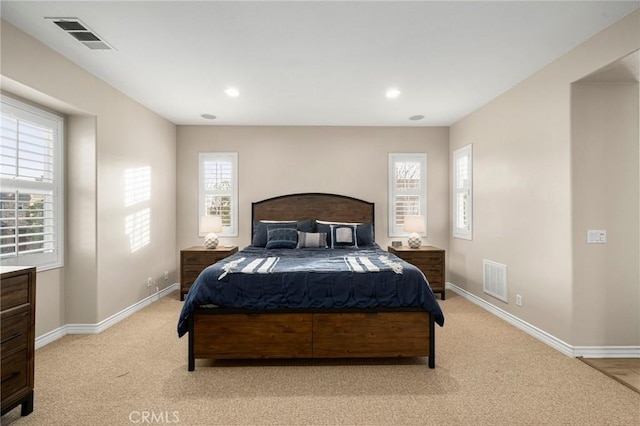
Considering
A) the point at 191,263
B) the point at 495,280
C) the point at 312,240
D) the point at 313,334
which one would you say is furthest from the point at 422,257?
the point at 191,263

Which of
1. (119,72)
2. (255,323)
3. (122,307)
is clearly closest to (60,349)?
(122,307)

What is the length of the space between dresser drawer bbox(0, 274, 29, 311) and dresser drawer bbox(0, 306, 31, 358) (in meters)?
0.05

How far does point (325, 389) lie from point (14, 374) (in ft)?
6.31

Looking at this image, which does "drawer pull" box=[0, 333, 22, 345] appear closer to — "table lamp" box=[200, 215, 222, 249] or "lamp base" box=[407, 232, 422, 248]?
"table lamp" box=[200, 215, 222, 249]

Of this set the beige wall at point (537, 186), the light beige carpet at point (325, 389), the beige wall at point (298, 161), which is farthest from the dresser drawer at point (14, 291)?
the beige wall at point (537, 186)

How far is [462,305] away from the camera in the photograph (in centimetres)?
441

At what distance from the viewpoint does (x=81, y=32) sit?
2578 mm

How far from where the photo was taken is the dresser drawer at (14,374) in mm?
1893

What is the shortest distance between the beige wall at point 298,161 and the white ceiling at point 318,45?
42.9 inches

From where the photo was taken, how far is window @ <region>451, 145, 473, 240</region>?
466cm

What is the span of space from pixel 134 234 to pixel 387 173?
374 centimetres

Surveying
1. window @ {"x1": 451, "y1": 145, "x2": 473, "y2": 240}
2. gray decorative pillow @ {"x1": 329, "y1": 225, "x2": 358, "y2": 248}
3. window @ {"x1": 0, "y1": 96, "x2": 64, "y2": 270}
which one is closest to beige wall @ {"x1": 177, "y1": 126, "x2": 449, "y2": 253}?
window @ {"x1": 451, "y1": 145, "x2": 473, "y2": 240}

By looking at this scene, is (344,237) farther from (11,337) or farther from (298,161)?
(11,337)

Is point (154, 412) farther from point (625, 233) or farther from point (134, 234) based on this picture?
point (625, 233)
